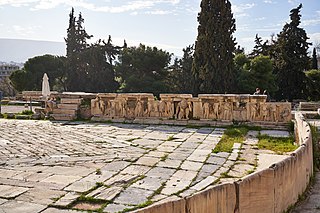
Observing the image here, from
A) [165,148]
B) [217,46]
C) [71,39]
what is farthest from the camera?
[71,39]

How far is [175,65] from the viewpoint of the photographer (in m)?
32.8

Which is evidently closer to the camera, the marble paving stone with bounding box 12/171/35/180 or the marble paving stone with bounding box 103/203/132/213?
the marble paving stone with bounding box 103/203/132/213

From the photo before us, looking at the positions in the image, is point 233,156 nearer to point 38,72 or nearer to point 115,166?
point 115,166

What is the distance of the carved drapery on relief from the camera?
1111cm

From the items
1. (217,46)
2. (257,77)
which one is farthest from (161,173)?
(257,77)

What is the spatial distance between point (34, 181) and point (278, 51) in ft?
92.0

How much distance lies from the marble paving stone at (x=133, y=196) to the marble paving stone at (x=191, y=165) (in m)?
1.43

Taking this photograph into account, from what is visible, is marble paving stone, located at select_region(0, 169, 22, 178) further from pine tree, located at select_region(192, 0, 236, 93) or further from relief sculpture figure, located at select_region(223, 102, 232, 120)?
pine tree, located at select_region(192, 0, 236, 93)

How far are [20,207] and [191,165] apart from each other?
3118 mm

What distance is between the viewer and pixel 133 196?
187 inches

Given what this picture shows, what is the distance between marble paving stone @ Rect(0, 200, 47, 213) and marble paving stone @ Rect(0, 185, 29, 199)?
28 centimetres

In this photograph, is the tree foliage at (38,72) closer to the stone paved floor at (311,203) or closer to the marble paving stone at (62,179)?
the marble paving stone at (62,179)

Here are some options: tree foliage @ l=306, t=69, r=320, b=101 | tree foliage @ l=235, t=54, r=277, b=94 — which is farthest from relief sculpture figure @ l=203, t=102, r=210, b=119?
tree foliage @ l=306, t=69, r=320, b=101

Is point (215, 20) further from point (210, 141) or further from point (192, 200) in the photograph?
point (192, 200)
